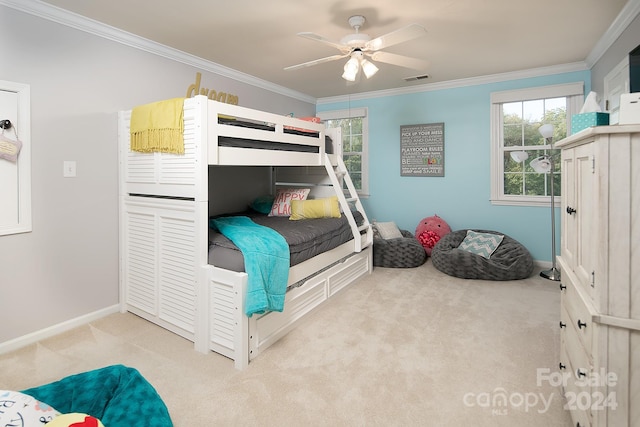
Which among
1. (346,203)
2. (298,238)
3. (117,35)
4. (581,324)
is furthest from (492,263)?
(117,35)

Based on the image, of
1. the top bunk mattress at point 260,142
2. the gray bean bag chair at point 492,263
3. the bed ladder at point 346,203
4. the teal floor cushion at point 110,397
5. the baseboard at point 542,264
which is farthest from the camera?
the baseboard at point 542,264

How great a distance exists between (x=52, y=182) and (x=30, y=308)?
889 mm

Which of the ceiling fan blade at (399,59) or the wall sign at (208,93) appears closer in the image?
the ceiling fan blade at (399,59)

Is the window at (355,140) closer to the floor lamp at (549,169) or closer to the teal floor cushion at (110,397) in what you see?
the floor lamp at (549,169)

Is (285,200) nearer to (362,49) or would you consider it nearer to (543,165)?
(362,49)

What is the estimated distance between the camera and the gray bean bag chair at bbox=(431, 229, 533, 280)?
3.76 m

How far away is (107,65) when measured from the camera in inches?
111

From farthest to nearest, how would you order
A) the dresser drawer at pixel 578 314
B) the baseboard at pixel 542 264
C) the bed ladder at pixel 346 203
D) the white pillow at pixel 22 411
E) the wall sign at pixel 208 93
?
the baseboard at pixel 542 264
the bed ladder at pixel 346 203
the wall sign at pixel 208 93
the dresser drawer at pixel 578 314
the white pillow at pixel 22 411

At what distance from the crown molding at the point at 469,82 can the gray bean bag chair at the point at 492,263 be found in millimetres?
1955

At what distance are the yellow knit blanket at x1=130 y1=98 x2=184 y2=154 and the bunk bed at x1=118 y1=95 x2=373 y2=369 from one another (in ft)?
0.17

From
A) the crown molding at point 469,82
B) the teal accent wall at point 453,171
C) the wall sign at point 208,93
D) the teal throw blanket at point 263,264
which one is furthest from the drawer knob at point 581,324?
the crown molding at point 469,82

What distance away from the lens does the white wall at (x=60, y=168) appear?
7.77ft

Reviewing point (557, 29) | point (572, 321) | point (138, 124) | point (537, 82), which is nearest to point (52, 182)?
point (138, 124)

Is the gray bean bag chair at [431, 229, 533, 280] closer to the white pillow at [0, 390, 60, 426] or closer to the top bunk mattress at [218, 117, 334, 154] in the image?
the top bunk mattress at [218, 117, 334, 154]
